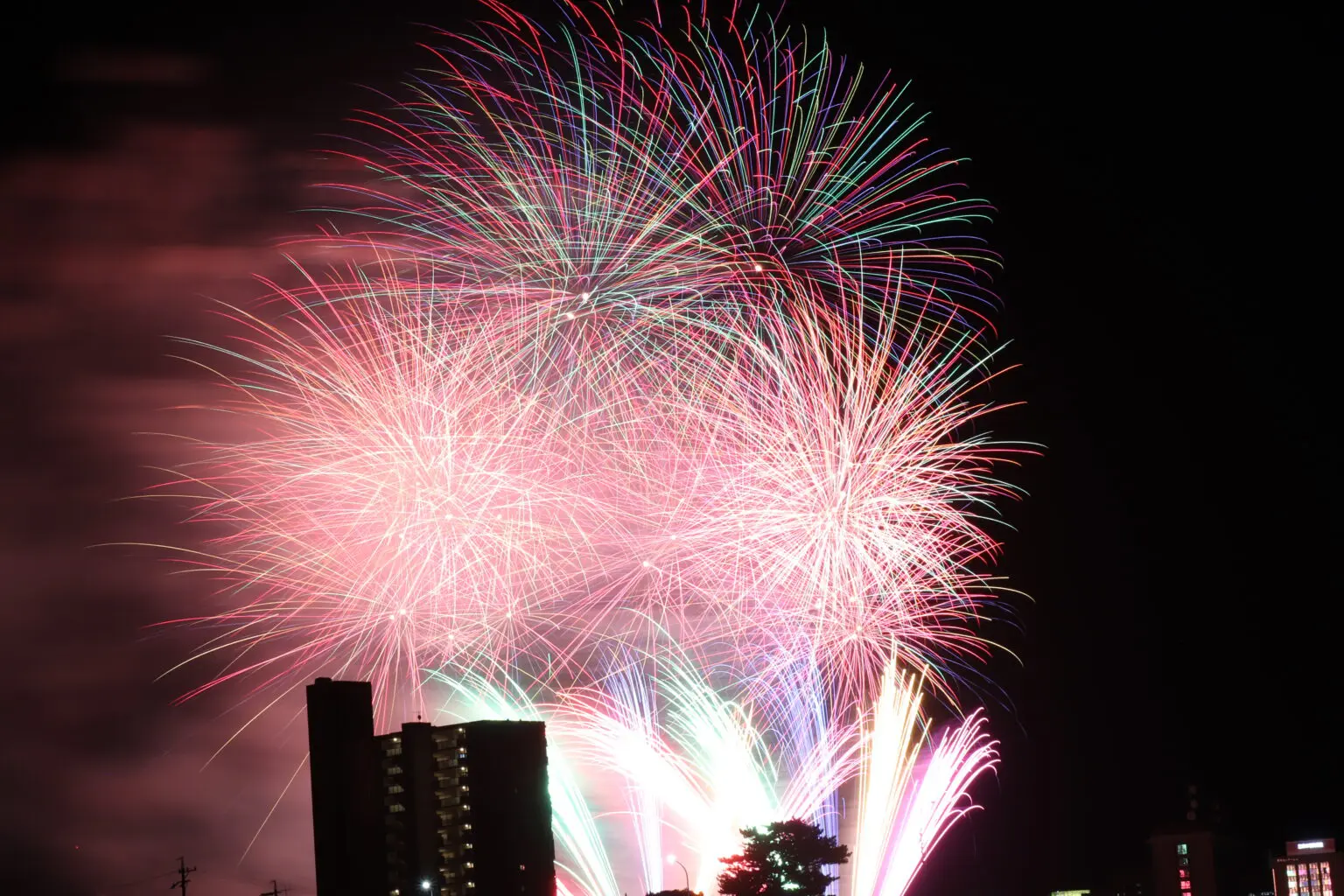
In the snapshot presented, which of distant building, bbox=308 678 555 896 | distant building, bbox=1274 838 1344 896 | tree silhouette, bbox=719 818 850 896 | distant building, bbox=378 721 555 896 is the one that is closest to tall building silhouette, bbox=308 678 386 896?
distant building, bbox=308 678 555 896

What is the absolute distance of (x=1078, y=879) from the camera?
105 meters

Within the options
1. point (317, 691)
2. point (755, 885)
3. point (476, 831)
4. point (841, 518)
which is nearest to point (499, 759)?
point (476, 831)

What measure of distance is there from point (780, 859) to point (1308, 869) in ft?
242

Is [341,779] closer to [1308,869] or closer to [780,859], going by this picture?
[780,859]

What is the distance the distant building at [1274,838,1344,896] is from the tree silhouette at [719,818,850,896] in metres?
69.8

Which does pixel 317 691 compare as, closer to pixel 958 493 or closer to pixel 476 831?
pixel 476 831

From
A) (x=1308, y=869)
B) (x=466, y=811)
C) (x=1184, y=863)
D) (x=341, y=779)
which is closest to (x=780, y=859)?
(x=466, y=811)

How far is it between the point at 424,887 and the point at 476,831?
10.1ft

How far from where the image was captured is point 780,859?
57438mm

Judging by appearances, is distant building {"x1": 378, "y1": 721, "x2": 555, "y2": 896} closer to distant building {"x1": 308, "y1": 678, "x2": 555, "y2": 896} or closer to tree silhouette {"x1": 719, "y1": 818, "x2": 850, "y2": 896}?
distant building {"x1": 308, "y1": 678, "x2": 555, "y2": 896}

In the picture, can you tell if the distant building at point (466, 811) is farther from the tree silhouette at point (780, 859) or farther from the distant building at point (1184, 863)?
the distant building at point (1184, 863)

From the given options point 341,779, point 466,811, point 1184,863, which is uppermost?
point 341,779

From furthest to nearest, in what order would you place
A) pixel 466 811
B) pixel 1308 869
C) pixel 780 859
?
pixel 1308 869
pixel 466 811
pixel 780 859

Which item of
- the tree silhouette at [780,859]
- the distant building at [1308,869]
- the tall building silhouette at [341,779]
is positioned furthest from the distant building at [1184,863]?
the tall building silhouette at [341,779]
